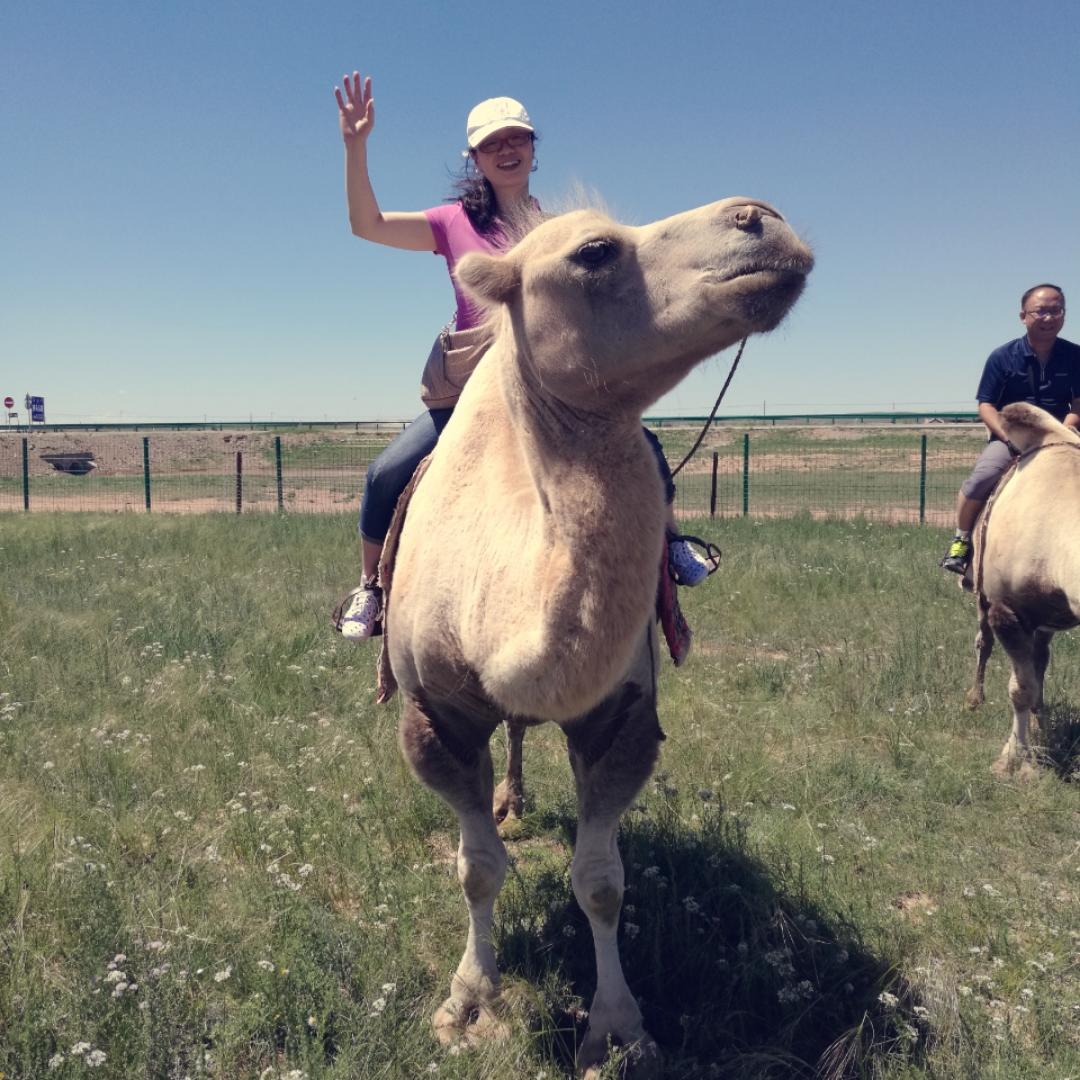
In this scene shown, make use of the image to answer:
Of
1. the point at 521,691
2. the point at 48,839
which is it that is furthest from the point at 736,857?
the point at 48,839

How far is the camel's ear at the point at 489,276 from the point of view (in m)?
2.68

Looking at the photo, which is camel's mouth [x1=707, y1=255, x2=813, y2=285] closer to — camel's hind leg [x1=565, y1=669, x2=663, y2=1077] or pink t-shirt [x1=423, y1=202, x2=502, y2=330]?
camel's hind leg [x1=565, y1=669, x2=663, y2=1077]

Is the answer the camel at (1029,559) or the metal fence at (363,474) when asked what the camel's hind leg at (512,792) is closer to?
the camel at (1029,559)

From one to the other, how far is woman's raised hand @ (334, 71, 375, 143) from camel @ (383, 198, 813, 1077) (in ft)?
3.98

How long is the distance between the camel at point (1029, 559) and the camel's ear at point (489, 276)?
3916mm

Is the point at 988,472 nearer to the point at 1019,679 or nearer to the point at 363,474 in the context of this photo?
the point at 1019,679

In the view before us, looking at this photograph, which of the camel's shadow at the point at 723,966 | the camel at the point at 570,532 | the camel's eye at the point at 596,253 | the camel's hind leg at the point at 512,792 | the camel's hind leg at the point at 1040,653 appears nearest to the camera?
the camel at the point at 570,532

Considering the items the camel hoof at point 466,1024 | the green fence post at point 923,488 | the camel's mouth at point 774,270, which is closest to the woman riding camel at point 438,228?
the camel's mouth at point 774,270

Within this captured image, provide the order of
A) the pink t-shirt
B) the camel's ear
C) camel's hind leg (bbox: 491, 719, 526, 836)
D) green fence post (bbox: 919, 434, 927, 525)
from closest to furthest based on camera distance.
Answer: the camel's ear < the pink t-shirt < camel's hind leg (bbox: 491, 719, 526, 836) < green fence post (bbox: 919, 434, 927, 525)

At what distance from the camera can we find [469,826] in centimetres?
343

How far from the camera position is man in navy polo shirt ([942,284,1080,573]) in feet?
20.9

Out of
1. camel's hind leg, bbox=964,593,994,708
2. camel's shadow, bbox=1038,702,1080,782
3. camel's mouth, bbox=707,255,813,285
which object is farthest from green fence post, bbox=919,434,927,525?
camel's mouth, bbox=707,255,813,285

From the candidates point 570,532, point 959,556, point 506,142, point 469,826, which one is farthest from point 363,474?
point 570,532

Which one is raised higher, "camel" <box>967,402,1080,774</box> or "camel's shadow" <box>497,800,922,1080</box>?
"camel" <box>967,402,1080,774</box>
